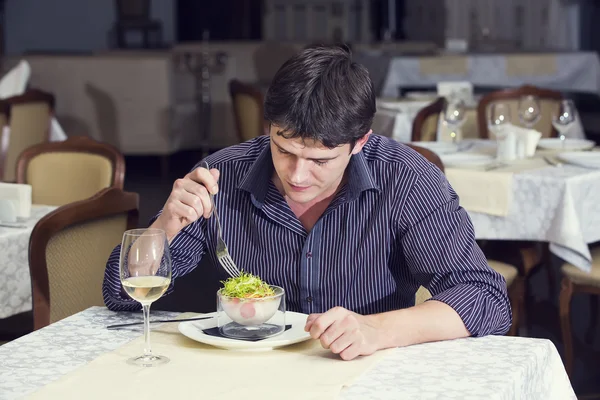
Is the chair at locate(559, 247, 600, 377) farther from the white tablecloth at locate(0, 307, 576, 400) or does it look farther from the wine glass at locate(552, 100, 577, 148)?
the white tablecloth at locate(0, 307, 576, 400)

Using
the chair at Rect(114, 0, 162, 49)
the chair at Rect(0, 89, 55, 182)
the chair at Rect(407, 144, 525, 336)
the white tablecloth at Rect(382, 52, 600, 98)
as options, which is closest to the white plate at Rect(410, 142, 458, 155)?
the chair at Rect(407, 144, 525, 336)

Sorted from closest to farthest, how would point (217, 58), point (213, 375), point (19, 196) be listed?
point (213, 375), point (19, 196), point (217, 58)

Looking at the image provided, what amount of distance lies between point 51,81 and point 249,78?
1.96 metres

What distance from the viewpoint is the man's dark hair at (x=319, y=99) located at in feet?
5.75

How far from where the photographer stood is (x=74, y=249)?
244 cm

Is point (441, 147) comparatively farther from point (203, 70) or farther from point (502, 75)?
point (203, 70)

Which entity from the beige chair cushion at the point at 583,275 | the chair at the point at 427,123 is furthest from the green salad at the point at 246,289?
Result: the chair at the point at 427,123

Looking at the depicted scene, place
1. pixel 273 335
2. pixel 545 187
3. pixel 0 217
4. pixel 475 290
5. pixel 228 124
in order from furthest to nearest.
Answer: pixel 228 124 < pixel 545 187 < pixel 0 217 < pixel 475 290 < pixel 273 335

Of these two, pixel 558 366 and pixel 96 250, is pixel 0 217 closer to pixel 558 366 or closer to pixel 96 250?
pixel 96 250

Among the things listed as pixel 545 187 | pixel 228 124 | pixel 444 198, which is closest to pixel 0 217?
pixel 444 198

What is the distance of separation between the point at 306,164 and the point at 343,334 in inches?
14.8

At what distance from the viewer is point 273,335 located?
1623 mm

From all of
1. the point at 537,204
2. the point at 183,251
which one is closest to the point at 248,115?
→ the point at 537,204

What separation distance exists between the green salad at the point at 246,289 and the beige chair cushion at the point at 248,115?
4.55 metres
